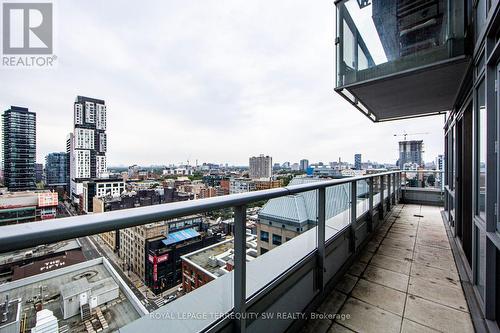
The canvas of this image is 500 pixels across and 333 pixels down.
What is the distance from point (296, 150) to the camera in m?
32.6

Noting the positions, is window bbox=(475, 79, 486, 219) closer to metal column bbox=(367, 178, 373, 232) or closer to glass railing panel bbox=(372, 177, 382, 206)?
metal column bbox=(367, 178, 373, 232)

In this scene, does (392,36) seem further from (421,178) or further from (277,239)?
(421,178)

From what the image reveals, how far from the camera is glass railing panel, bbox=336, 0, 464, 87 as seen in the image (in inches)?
109

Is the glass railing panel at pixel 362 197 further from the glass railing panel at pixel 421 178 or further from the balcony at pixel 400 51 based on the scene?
the glass railing panel at pixel 421 178

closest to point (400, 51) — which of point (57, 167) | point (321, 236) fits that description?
point (321, 236)

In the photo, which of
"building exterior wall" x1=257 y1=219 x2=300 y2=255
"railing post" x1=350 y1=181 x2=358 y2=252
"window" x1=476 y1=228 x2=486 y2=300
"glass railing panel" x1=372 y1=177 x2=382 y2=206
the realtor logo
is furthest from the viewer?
"glass railing panel" x1=372 y1=177 x2=382 y2=206

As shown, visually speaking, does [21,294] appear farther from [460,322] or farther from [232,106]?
[232,106]

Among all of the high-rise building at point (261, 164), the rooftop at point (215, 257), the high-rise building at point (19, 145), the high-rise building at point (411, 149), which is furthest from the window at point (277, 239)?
the high-rise building at point (261, 164)

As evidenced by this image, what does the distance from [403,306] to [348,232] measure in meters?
0.94

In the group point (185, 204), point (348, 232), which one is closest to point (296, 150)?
point (348, 232)

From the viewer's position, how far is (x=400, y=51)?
10.5ft

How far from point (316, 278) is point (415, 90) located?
383 centimetres

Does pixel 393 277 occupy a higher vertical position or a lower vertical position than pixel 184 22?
lower

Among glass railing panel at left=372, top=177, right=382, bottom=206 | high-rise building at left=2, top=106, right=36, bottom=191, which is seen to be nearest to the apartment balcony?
glass railing panel at left=372, top=177, right=382, bottom=206
